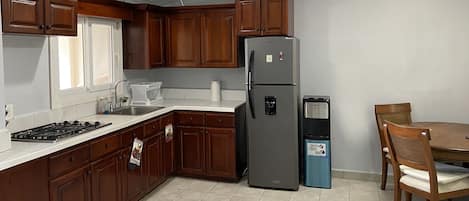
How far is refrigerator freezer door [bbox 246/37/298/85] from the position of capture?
4.55 metres

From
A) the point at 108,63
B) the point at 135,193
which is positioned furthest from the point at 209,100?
the point at 135,193

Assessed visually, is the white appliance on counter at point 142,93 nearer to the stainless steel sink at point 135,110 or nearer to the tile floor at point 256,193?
the stainless steel sink at point 135,110

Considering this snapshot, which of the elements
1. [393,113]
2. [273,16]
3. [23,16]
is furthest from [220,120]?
[23,16]

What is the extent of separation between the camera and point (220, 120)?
16.1 ft

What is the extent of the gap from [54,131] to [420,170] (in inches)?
115


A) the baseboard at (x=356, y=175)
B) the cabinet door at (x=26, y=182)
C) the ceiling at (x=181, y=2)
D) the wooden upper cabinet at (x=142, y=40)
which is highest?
the ceiling at (x=181, y=2)

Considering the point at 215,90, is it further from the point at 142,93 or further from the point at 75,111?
the point at 75,111

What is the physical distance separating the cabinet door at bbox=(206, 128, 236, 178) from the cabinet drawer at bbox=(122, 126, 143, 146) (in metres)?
0.95

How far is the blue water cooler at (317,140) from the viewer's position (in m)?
4.71

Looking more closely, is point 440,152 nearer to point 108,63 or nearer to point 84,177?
point 84,177

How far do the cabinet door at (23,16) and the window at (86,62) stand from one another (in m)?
0.77

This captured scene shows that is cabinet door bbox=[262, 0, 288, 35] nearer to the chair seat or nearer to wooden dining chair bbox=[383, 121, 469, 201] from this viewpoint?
wooden dining chair bbox=[383, 121, 469, 201]

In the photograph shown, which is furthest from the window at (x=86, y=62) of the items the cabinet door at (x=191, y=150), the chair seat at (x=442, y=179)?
the chair seat at (x=442, y=179)

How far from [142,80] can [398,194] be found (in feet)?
11.1
